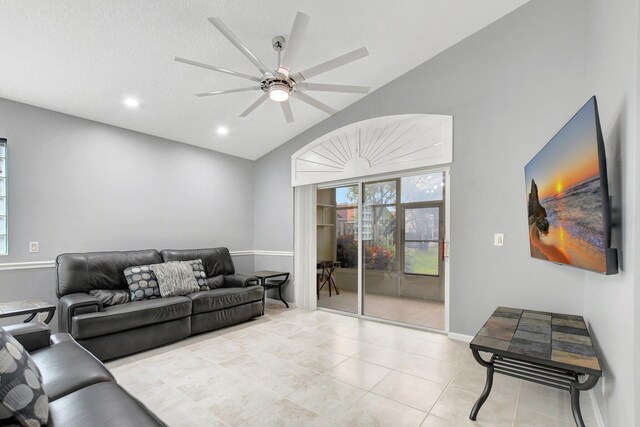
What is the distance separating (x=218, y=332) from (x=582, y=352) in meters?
3.50

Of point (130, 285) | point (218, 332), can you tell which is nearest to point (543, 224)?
point (218, 332)

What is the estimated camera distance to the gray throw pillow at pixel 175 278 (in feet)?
12.1

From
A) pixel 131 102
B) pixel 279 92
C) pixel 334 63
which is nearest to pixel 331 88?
pixel 334 63

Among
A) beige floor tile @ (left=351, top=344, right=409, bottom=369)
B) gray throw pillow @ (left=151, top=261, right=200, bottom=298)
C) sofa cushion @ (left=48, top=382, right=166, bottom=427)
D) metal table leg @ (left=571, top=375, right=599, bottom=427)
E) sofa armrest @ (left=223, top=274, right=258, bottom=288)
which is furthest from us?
sofa armrest @ (left=223, top=274, right=258, bottom=288)

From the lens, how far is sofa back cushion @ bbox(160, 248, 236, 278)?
13.8ft

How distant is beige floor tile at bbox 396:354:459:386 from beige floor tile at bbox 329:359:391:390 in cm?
22

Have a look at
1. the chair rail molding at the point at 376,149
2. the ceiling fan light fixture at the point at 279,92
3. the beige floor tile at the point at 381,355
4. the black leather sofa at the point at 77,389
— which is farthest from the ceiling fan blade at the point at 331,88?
the beige floor tile at the point at 381,355

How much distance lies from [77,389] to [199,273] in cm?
269

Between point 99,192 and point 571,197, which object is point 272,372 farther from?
point 99,192

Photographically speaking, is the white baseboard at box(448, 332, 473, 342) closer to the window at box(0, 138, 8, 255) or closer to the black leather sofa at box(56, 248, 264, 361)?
the black leather sofa at box(56, 248, 264, 361)

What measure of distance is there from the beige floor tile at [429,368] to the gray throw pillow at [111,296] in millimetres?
3083

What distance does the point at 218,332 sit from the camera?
3.78 m

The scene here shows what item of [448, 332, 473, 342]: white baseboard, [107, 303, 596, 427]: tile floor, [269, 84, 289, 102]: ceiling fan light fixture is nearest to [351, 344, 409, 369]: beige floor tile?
[107, 303, 596, 427]: tile floor

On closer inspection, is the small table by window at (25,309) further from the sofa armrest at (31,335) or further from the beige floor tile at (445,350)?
the beige floor tile at (445,350)
